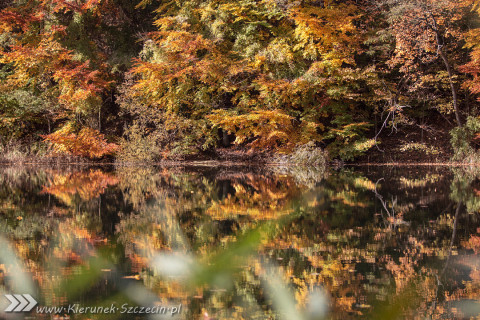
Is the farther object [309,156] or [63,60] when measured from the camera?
[63,60]

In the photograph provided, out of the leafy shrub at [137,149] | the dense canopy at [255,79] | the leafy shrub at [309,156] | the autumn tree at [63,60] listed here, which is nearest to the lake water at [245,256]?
the leafy shrub at [309,156]

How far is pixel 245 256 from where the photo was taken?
3900 millimetres

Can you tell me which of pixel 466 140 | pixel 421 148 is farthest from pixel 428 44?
pixel 421 148

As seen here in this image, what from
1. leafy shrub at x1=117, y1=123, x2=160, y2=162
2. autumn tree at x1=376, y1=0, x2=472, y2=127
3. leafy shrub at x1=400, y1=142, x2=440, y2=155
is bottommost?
leafy shrub at x1=400, y1=142, x2=440, y2=155

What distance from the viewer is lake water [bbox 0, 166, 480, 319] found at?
285cm

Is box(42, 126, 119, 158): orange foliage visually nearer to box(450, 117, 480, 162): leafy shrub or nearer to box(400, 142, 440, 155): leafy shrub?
box(400, 142, 440, 155): leafy shrub

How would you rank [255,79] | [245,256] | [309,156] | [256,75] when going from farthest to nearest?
[256,75]
[255,79]
[309,156]
[245,256]

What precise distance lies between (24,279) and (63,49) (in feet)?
48.6

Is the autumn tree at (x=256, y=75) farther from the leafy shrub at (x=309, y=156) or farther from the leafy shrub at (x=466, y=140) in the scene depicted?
the leafy shrub at (x=466, y=140)

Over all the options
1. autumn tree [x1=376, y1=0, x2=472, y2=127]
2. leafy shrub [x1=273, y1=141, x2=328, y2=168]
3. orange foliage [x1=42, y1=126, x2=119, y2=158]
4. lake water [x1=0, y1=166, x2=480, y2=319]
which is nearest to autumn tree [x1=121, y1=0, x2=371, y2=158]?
leafy shrub [x1=273, y1=141, x2=328, y2=168]

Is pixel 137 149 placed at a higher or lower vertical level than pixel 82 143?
lower

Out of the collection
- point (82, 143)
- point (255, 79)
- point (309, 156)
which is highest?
point (255, 79)

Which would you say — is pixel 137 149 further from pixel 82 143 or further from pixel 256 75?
pixel 256 75

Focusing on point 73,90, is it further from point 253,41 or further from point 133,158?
point 253,41
